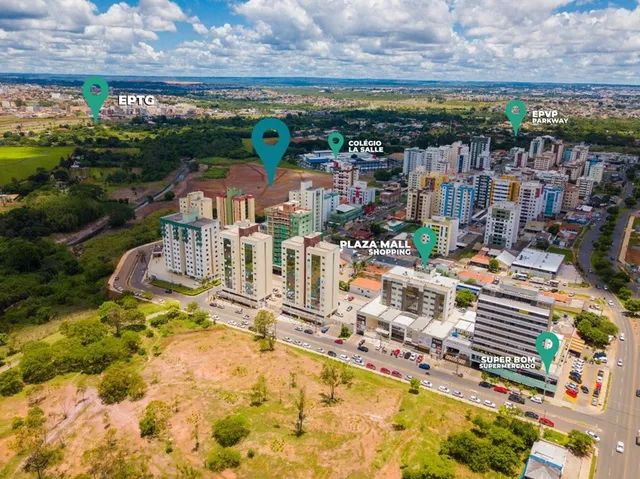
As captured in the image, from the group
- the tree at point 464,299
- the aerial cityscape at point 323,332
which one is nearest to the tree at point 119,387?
the aerial cityscape at point 323,332

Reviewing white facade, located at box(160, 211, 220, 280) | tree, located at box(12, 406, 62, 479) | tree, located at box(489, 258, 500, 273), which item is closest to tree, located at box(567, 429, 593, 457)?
tree, located at box(489, 258, 500, 273)

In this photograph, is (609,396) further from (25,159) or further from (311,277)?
(25,159)

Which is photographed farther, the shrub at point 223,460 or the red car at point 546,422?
the red car at point 546,422

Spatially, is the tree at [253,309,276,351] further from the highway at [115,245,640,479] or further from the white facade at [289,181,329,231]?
the white facade at [289,181,329,231]

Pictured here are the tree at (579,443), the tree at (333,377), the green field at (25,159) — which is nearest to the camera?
the tree at (579,443)

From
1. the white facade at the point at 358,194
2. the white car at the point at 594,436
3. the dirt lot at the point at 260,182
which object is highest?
the white facade at the point at 358,194

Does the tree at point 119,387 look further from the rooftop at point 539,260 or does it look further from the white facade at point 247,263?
the rooftop at point 539,260

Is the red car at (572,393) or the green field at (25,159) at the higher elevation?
the green field at (25,159)

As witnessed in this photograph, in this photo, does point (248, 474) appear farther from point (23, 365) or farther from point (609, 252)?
point (609, 252)
